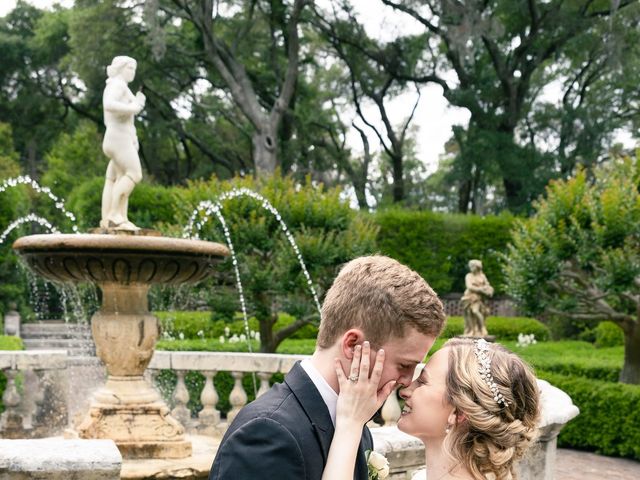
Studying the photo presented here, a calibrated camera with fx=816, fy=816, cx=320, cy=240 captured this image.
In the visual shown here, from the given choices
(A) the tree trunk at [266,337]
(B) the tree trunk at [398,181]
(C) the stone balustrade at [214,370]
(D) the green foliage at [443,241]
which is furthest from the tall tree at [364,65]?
(C) the stone balustrade at [214,370]

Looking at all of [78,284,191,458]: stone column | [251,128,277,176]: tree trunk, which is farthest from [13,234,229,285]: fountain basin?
[251,128,277,176]: tree trunk

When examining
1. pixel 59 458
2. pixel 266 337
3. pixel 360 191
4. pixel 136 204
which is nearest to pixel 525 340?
pixel 266 337

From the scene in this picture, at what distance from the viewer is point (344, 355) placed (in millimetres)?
2113

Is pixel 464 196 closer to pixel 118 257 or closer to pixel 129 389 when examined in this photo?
pixel 129 389

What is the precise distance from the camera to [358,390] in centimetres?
213

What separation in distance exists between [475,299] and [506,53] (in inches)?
746

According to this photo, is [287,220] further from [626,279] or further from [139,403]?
[139,403]

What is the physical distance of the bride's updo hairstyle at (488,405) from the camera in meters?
2.62

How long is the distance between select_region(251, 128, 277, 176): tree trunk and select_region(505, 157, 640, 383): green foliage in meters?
16.4

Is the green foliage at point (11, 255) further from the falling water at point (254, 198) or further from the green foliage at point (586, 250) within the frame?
the green foliage at point (586, 250)

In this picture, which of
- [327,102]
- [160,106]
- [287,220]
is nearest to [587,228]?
[287,220]

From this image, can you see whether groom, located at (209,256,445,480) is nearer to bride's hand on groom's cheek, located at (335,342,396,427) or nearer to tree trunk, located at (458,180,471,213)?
bride's hand on groom's cheek, located at (335,342,396,427)

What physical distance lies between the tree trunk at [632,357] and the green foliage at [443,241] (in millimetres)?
13715

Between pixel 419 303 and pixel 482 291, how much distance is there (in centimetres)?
1425
